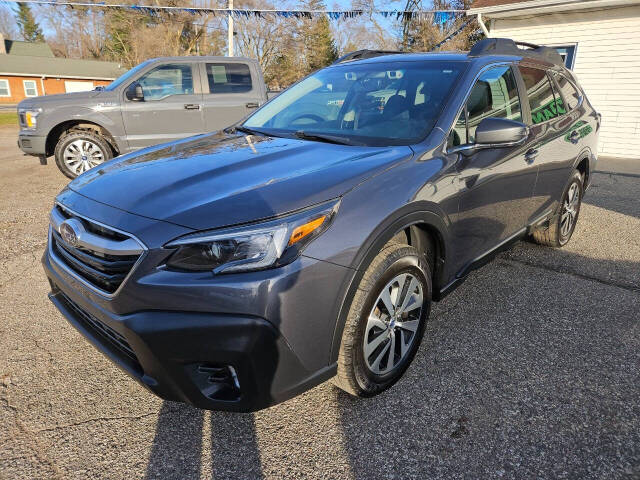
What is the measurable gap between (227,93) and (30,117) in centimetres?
317

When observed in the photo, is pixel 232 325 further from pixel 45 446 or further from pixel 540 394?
pixel 540 394

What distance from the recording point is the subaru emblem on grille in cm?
212

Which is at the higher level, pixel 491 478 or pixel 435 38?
pixel 435 38

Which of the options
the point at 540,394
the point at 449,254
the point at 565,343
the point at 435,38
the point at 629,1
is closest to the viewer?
the point at 540,394

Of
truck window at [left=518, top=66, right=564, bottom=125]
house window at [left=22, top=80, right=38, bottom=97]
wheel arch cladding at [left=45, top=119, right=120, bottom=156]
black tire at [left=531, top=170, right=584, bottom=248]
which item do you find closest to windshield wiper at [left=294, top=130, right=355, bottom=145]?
truck window at [left=518, top=66, right=564, bottom=125]

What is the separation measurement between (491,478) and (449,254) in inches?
48.0

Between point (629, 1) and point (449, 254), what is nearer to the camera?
point (449, 254)

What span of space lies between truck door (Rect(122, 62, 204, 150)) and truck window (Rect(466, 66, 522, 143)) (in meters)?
5.85

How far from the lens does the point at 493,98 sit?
10.3 ft

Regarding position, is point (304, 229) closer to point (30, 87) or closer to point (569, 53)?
point (569, 53)

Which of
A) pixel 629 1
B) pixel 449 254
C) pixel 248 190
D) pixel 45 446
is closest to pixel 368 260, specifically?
pixel 248 190

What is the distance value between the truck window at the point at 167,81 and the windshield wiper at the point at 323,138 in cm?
572

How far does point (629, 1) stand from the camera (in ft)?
33.2

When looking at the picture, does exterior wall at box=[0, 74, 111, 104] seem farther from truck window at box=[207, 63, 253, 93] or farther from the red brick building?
truck window at box=[207, 63, 253, 93]
